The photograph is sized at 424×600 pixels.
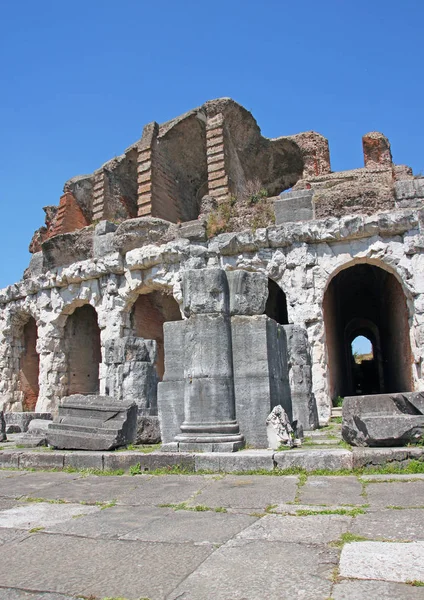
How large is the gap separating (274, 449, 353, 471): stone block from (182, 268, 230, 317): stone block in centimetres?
198

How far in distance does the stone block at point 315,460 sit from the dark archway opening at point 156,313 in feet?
36.3

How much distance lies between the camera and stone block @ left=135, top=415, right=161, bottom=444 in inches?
296

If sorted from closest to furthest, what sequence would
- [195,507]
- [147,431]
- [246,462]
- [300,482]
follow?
[195,507] < [300,482] < [246,462] < [147,431]

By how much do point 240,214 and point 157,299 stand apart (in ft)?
14.0

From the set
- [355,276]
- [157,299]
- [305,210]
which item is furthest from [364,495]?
[355,276]

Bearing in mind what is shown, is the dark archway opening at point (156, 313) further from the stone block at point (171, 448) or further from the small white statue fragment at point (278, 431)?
the small white statue fragment at point (278, 431)

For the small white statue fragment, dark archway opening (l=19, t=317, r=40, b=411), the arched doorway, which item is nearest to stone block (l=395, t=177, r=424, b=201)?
the arched doorway

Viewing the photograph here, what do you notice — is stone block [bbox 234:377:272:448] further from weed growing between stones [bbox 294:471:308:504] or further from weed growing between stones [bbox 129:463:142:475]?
weed growing between stones [bbox 129:463:142:475]

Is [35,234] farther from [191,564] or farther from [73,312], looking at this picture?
[191,564]

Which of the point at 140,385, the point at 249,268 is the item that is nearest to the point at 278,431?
the point at 140,385

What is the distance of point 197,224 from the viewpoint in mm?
14594

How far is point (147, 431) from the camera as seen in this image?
7.58 m

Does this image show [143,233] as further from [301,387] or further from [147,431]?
[147,431]

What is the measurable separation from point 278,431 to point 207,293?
186cm
